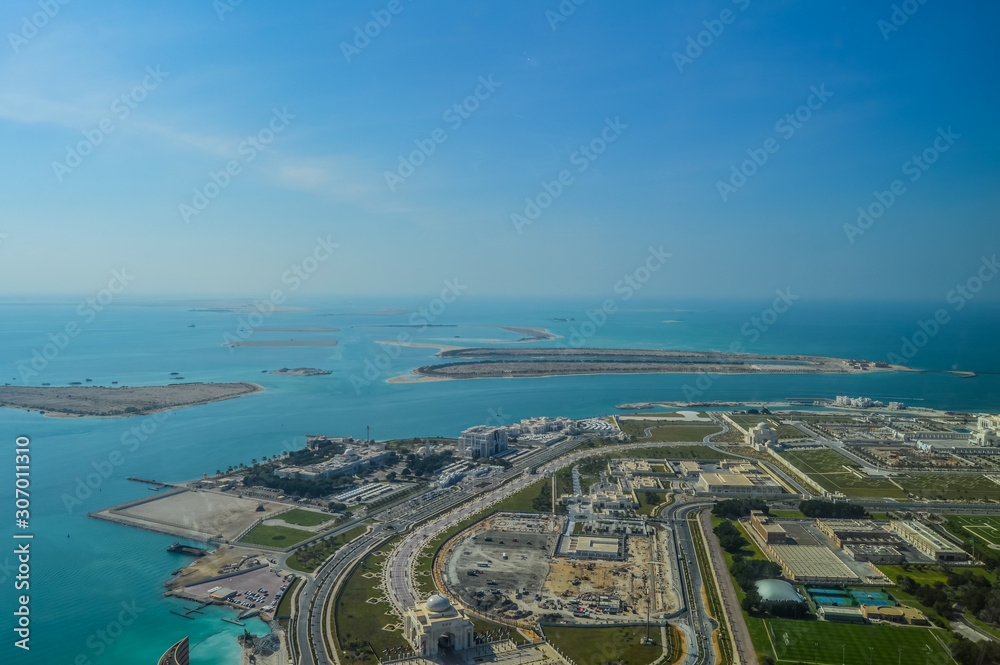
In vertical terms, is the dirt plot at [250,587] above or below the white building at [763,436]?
below

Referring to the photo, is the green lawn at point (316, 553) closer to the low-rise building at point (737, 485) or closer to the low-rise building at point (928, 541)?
the low-rise building at point (737, 485)

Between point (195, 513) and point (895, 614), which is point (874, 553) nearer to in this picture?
point (895, 614)

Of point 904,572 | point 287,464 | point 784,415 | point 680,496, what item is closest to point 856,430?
point 784,415

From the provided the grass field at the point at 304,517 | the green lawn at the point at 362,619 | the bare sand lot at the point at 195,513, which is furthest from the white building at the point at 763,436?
the bare sand lot at the point at 195,513

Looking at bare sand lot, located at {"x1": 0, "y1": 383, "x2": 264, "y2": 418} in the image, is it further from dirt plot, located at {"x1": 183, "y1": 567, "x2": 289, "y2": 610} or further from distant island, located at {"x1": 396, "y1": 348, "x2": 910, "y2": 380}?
dirt plot, located at {"x1": 183, "y1": 567, "x2": 289, "y2": 610}

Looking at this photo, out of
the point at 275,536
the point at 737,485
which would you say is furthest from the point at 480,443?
the point at 275,536

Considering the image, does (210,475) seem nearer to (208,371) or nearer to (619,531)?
(619,531)
